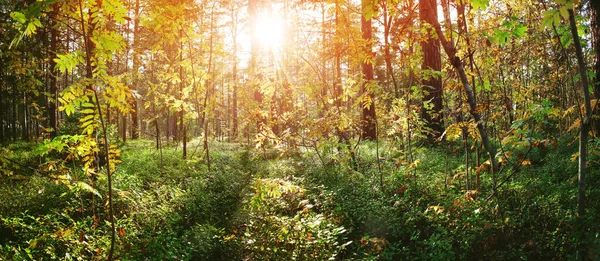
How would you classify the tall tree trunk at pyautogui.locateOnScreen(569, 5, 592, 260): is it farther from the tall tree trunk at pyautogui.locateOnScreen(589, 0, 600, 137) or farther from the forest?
the tall tree trunk at pyautogui.locateOnScreen(589, 0, 600, 137)

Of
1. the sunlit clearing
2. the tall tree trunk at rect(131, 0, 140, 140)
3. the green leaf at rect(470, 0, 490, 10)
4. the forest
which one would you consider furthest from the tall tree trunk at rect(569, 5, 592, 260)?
the sunlit clearing

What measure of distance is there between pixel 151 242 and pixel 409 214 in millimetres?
3816

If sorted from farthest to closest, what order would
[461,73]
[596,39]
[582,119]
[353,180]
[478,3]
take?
[353,180] → [596,39] → [461,73] → [582,119] → [478,3]

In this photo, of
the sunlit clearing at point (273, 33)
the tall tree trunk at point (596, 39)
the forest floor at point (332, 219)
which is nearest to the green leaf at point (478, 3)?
the forest floor at point (332, 219)

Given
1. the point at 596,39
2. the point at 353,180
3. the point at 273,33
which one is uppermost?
the point at 273,33

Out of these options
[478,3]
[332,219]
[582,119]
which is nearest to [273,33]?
[332,219]

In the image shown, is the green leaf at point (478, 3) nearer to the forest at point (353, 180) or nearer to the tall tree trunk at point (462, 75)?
the forest at point (353, 180)

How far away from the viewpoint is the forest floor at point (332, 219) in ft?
12.1

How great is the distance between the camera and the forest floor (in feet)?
12.1

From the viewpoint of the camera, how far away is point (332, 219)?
4.97m

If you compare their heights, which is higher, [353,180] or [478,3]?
[478,3]

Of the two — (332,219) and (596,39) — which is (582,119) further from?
(332,219)

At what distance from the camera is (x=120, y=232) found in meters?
4.39

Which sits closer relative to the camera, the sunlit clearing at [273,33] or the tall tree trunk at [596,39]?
the tall tree trunk at [596,39]
